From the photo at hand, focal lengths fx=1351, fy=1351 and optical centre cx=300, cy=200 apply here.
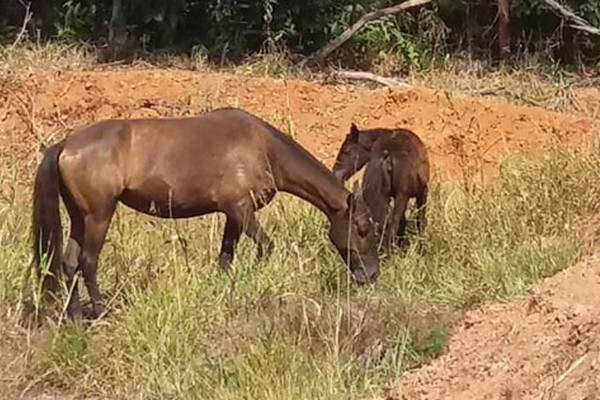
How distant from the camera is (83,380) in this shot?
8.08 metres

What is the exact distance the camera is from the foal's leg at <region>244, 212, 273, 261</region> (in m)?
9.77

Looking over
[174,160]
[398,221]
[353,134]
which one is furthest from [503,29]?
[174,160]

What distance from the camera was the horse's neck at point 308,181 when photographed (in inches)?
399

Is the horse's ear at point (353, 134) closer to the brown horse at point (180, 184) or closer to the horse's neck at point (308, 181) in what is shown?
the brown horse at point (180, 184)

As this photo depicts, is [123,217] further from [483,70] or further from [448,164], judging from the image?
[483,70]

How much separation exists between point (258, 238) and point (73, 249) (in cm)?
133

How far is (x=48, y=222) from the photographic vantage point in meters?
9.06

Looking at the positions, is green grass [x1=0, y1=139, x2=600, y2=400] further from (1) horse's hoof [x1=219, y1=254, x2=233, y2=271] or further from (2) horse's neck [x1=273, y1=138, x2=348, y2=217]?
(2) horse's neck [x1=273, y1=138, x2=348, y2=217]

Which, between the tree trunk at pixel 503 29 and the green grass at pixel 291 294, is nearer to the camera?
the green grass at pixel 291 294

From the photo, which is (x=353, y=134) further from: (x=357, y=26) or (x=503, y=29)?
(x=503, y=29)

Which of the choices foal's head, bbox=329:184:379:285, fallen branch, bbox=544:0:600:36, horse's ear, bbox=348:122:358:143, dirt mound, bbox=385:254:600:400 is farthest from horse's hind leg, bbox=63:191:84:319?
fallen branch, bbox=544:0:600:36

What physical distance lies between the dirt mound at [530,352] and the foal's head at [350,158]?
4.25m

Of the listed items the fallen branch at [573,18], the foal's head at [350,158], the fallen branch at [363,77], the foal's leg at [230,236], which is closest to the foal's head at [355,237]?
the foal's leg at [230,236]

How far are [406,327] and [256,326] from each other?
3.07 ft
